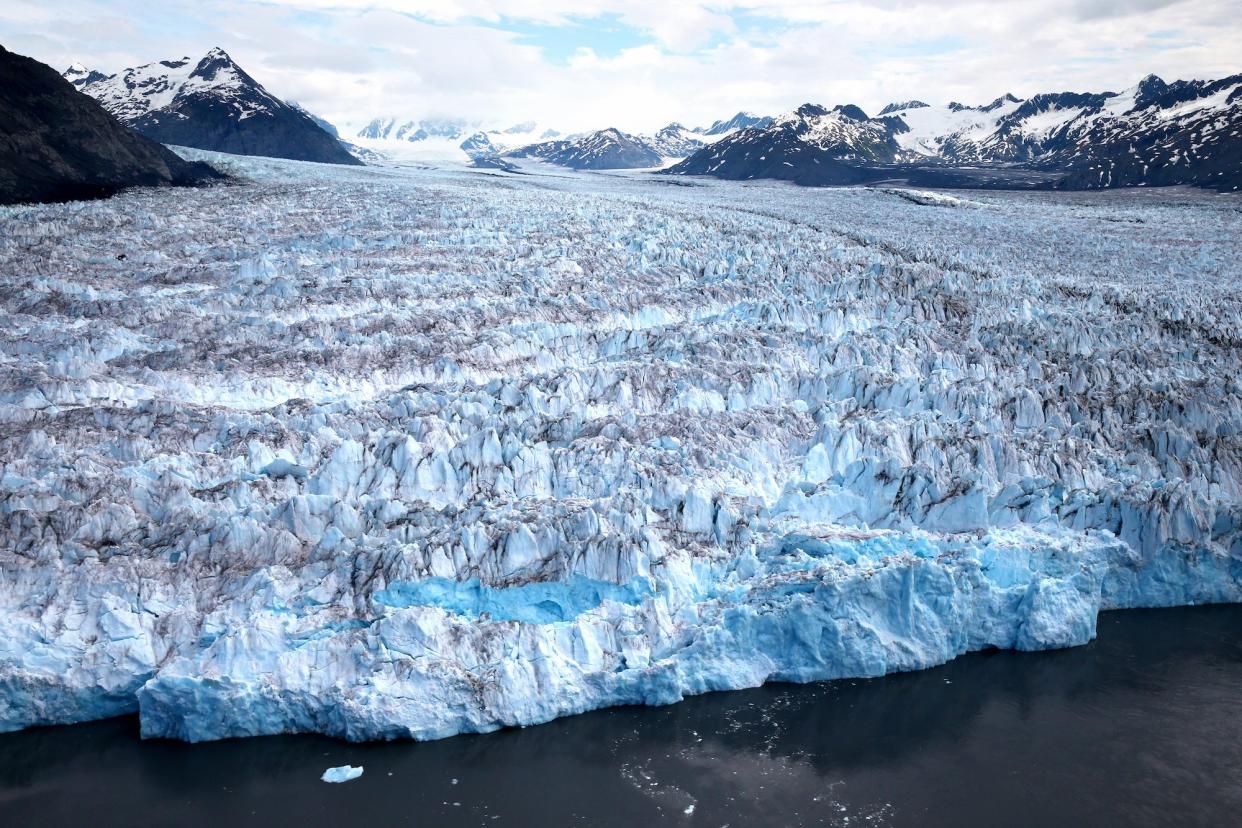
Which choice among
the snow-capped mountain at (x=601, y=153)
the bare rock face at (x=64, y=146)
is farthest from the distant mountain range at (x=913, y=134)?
the bare rock face at (x=64, y=146)

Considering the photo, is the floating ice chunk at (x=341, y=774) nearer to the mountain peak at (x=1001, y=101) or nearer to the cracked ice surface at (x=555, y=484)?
the cracked ice surface at (x=555, y=484)

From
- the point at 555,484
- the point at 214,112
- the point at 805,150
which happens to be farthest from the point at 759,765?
the point at 805,150

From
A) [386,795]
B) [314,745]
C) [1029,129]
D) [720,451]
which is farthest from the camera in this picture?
Result: [1029,129]

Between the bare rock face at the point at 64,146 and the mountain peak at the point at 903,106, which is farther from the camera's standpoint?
the mountain peak at the point at 903,106

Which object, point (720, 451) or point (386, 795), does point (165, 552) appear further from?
point (720, 451)

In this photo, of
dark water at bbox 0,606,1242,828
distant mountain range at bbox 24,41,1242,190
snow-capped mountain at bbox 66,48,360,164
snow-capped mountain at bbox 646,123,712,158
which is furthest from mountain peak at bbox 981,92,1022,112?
dark water at bbox 0,606,1242,828

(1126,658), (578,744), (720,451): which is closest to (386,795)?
(578,744)

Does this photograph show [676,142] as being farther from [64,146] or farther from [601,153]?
[64,146]
